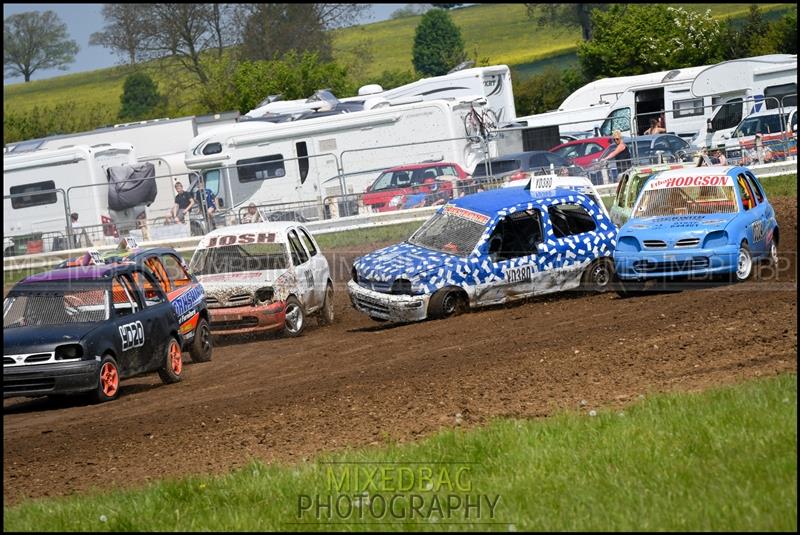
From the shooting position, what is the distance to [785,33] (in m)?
41.8

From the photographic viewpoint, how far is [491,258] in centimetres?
1608

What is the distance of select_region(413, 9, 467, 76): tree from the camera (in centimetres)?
Answer: 8012

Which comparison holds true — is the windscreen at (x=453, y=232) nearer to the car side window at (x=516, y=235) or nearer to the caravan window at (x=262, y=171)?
the car side window at (x=516, y=235)

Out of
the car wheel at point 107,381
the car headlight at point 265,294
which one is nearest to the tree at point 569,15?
the car headlight at point 265,294

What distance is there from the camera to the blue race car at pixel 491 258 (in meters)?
15.8

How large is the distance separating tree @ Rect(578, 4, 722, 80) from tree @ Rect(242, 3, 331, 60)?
1776cm

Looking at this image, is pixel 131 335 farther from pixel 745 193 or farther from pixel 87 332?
pixel 745 193

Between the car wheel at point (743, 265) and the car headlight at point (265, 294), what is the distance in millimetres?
6636

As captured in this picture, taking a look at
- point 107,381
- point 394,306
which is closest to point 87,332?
point 107,381

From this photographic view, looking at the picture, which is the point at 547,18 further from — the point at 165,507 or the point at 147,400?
the point at 165,507

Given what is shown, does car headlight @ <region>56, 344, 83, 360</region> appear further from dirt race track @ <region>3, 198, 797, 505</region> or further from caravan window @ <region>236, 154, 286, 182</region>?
caravan window @ <region>236, 154, 286, 182</region>

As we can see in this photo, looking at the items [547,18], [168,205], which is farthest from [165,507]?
[547,18]

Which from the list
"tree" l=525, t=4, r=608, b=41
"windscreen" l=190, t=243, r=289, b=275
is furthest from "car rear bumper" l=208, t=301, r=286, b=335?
"tree" l=525, t=4, r=608, b=41

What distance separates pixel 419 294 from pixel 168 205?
17983 mm
